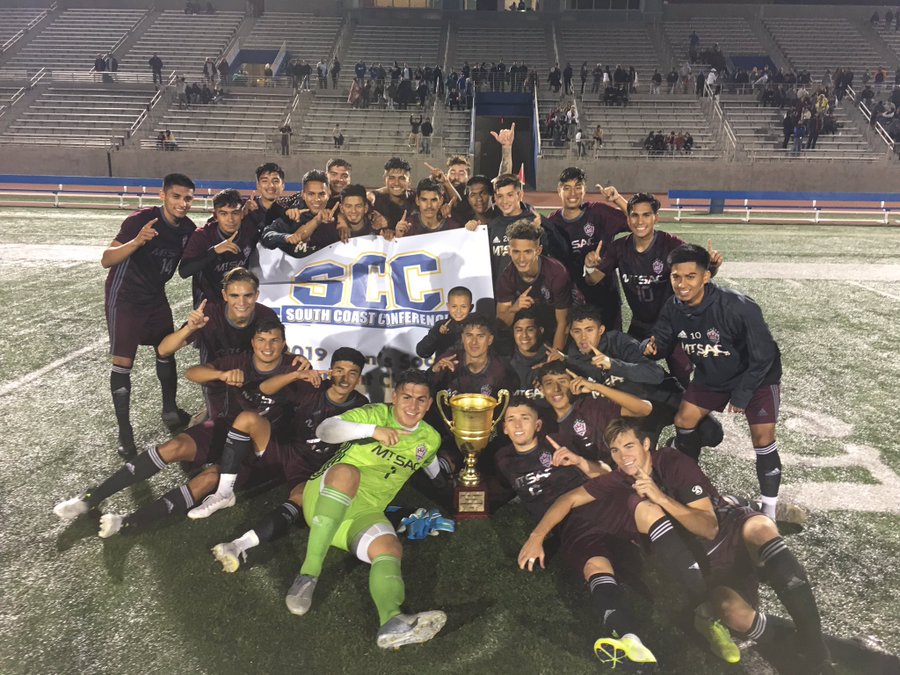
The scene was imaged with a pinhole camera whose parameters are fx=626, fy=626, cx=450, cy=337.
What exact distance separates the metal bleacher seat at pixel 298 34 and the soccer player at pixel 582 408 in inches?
1548

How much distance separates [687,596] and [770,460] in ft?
4.50

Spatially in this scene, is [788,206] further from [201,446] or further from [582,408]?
[201,446]

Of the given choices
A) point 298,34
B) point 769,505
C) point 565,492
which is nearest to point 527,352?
point 565,492

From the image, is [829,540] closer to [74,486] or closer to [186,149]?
[74,486]

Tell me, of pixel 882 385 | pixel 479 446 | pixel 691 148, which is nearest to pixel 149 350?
pixel 479 446

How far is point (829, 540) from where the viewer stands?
14.3 ft

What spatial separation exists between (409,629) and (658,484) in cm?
177

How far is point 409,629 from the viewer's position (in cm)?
337

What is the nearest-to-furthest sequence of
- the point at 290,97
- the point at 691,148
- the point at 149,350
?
the point at 149,350, the point at 691,148, the point at 290,97

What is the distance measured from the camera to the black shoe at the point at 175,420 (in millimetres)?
6105

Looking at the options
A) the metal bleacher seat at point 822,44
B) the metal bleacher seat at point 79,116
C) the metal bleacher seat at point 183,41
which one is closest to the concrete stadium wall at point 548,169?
the metal bleacher seat at point 79,116

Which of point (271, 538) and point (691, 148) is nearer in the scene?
point (271, 538)

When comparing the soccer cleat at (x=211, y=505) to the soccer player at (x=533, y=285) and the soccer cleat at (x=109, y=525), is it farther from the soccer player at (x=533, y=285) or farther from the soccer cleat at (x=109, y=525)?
the soccer player at (x=533, y=285)

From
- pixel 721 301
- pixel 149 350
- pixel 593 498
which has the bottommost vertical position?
pixel 149 350
